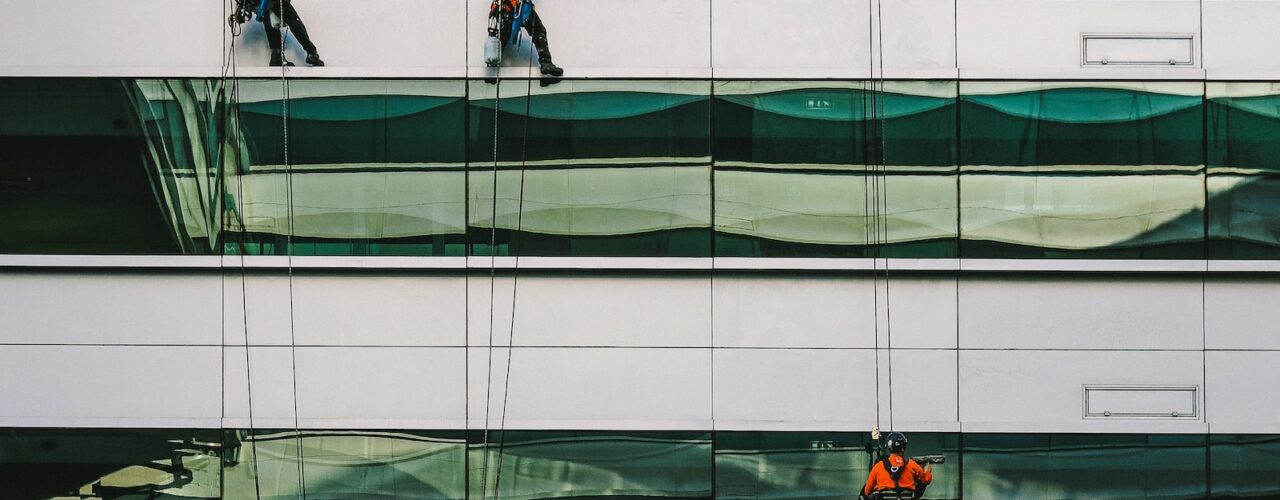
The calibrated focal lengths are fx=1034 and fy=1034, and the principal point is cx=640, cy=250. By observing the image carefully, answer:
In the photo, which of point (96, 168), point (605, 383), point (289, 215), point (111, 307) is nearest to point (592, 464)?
point (605, 383)

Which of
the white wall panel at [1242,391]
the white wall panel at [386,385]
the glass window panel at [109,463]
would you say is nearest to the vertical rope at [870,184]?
the white wall panel at [1242,391]

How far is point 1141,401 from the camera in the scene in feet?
35.5

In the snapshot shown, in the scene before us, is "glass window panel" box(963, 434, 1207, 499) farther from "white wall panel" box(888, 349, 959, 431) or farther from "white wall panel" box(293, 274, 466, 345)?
"white wall panel" box(293, 274, 466, 345)

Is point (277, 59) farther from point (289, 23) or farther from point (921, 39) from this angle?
point (921, 39)

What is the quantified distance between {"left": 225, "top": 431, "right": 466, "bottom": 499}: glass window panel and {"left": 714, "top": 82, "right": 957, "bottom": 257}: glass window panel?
3.76 meters

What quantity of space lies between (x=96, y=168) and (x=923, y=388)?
9036 millimetres

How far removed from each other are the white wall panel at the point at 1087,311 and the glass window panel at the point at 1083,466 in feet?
3.34

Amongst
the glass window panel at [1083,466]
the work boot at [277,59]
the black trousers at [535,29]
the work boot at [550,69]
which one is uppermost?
the black trousers at [535,29]

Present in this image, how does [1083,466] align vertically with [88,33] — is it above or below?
below

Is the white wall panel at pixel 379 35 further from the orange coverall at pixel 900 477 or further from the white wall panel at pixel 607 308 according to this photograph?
the orange coverall at pixel 900 477

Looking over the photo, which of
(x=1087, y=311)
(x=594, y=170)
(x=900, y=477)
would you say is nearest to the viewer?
(x=900, y=477)

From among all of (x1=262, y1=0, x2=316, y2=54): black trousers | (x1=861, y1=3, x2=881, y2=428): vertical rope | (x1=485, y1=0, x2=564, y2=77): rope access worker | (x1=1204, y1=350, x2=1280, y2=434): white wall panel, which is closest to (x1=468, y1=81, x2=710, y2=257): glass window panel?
(x1=485, y1=0, x2=564, y2=77): rope access worker

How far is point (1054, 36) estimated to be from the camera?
35.6 feet

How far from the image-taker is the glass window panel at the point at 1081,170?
1081cm
